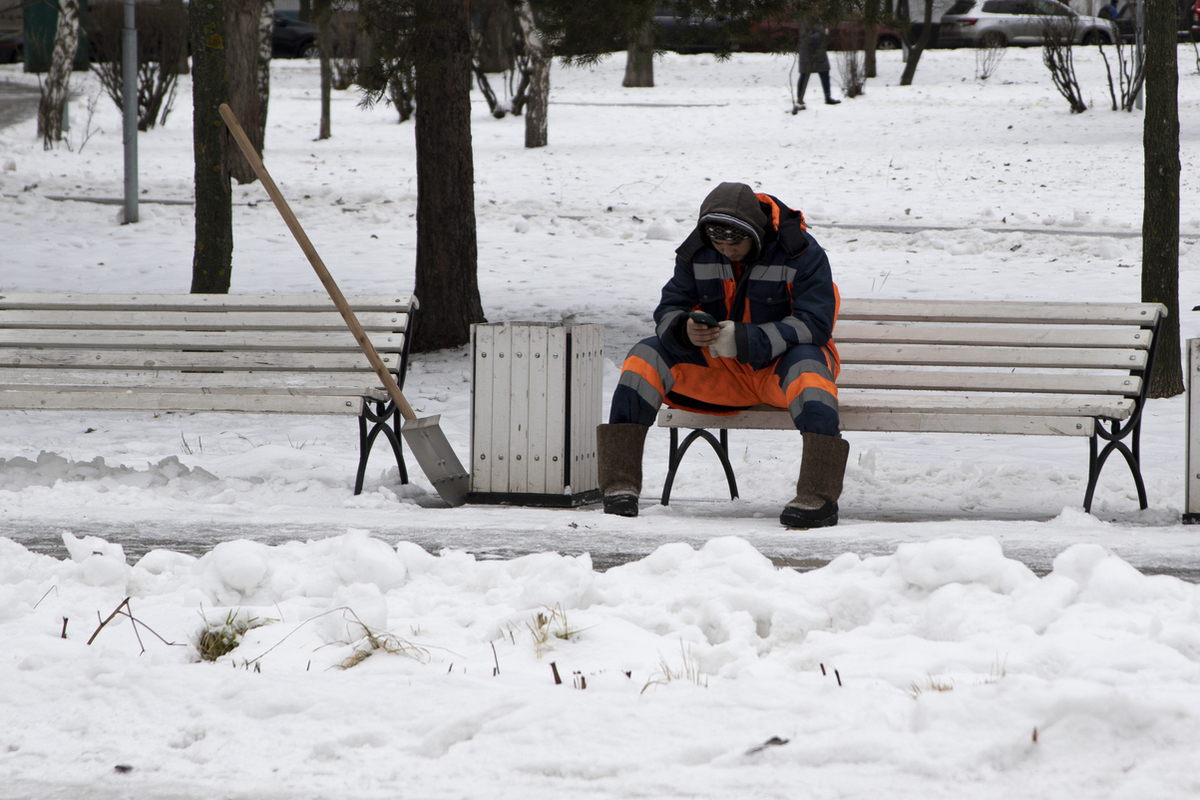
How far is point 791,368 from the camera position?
4223 millimetres

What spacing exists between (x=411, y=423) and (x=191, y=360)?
3.84 feet

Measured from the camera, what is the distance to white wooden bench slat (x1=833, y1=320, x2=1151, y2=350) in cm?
454

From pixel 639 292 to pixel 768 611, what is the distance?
673cm

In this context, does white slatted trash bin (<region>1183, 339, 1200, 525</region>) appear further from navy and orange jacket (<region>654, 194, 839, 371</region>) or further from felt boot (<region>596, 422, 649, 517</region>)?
felt boot (<region>596, 422, 649, 517</region>)

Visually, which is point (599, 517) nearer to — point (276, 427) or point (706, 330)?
point (706, 330)

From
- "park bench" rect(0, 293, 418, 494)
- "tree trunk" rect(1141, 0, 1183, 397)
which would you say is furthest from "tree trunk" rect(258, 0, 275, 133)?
"tree trunk" rect(1141, 0, 1183, 397)

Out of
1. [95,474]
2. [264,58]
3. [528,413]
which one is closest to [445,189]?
[528,413]

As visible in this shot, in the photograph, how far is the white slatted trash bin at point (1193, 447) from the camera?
4117mm

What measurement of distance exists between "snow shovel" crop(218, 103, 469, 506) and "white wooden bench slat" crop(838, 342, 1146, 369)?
1.59 meters

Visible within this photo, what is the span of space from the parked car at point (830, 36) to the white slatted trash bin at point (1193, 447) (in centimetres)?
394

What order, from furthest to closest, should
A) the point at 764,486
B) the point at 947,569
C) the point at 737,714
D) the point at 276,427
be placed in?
the point at 276,427
the point at 764,486
the point at 947,569
the point at 737,714

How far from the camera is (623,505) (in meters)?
4.25

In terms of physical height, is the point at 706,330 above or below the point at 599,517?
above

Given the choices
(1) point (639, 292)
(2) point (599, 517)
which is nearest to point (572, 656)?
(2) point (599, 517)
